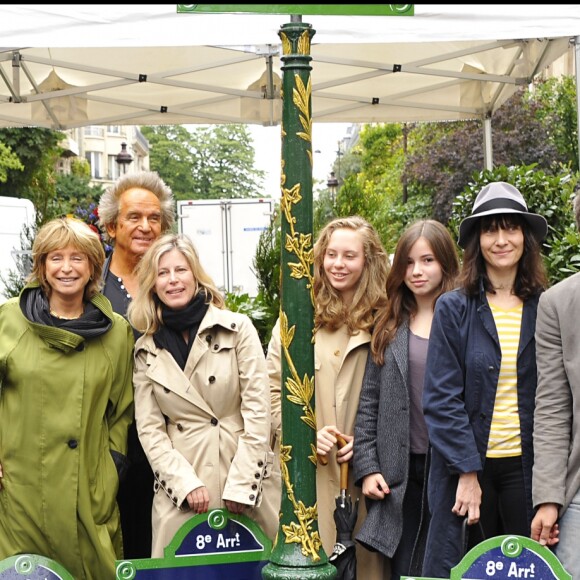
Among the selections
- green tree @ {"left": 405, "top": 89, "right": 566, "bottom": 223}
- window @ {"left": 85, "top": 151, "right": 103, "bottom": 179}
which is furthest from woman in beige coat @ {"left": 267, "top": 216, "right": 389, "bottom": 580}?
window @ {"left": 85, "top": 151, "right": 103, "bottom": 179}

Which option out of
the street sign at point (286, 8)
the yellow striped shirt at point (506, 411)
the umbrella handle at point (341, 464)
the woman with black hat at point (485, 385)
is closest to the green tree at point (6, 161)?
the umbrella handle at point (341, 464)

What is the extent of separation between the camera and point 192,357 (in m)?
4.86

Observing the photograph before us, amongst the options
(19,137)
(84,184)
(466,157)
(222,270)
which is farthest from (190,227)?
(84,184)

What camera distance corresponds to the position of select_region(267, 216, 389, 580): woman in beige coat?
5008 millimetres

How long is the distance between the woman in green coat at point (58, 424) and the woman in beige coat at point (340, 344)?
910 mm

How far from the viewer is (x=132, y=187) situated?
6078 millimetres

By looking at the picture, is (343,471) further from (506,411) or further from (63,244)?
(63,244)

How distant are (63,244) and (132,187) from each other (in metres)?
1.35

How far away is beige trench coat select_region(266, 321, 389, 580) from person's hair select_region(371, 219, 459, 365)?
0.11 meters

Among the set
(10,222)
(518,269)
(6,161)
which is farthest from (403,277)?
(6,161)

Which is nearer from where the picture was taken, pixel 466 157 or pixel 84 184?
pixel 466 157

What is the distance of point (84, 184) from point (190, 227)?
1416 inches

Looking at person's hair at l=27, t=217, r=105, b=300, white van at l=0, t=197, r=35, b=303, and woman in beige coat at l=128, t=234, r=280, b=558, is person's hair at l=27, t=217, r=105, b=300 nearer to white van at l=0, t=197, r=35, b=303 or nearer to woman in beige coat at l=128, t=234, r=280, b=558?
woman in beige coat at l=128, t=234, r=280, b=558

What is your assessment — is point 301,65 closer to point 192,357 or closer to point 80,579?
point 192,357
